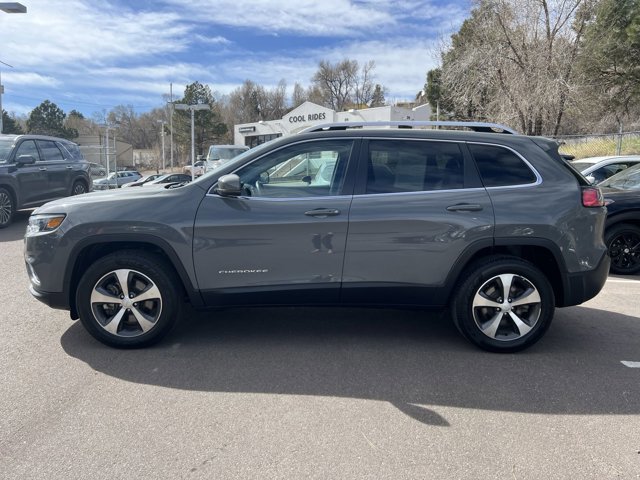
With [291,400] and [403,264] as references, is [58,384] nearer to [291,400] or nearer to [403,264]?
[291,400]

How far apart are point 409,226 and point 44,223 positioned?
2.94 metres

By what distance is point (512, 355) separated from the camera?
4.25 m

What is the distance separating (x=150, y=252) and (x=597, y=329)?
13.6ft

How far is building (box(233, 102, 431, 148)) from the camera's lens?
38.9 meters

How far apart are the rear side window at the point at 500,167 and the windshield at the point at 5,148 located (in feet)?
31.6

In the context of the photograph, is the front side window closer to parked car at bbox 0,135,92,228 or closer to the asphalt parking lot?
the asphalt parking lot

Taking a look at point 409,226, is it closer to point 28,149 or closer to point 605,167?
point 605,167

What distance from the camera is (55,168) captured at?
11383 millimetres

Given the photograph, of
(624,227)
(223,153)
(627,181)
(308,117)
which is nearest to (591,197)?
(624,227)

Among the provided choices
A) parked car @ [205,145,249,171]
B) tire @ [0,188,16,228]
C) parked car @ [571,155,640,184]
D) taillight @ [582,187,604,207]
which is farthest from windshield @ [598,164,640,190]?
parked car @ [205,145,249,171]

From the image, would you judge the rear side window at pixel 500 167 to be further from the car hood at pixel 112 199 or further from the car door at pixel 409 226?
the car hood at pixel 112 199

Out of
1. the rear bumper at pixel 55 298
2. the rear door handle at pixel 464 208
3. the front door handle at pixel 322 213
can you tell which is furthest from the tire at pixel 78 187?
the rear door handle at pixel 464 208

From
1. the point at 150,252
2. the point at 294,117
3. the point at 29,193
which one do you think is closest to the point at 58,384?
the point at 150,252

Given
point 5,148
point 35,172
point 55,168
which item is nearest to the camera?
point 5,148
